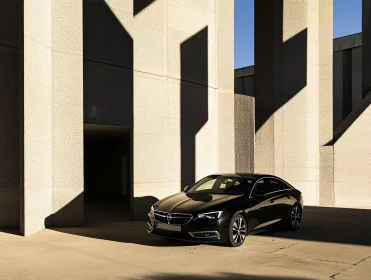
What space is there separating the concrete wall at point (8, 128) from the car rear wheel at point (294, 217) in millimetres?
6111

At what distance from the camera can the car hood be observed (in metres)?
7.93

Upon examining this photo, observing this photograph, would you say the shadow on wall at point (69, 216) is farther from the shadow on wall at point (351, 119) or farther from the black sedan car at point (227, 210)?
the shadow on wall at point (351, 119)

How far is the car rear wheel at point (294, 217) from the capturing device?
9.84 meters

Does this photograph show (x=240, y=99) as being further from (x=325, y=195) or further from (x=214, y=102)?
(x=325, y=195)

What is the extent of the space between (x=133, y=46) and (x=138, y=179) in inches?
149

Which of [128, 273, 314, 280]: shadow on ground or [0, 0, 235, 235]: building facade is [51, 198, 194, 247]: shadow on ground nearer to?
[0, 0, 235, 235]: building facade

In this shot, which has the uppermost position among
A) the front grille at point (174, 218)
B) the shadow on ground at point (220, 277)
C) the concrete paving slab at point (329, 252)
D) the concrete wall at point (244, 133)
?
the concrete wall at point (244, 133)

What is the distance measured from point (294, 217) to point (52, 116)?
6.10m

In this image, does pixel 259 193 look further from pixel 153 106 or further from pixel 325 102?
pixel 325 102

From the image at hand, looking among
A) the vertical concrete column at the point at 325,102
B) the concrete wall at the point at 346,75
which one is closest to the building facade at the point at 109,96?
the vertical concrete column at the point at 325,102

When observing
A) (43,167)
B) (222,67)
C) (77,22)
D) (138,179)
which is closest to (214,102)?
(222,67)

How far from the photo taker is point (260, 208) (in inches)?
347

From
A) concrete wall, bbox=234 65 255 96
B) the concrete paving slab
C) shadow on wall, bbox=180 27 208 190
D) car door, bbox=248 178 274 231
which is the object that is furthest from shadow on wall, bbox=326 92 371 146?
concrete wall, bbox=234 65 255 96

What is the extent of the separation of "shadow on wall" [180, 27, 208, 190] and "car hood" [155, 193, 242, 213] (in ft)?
16.4
